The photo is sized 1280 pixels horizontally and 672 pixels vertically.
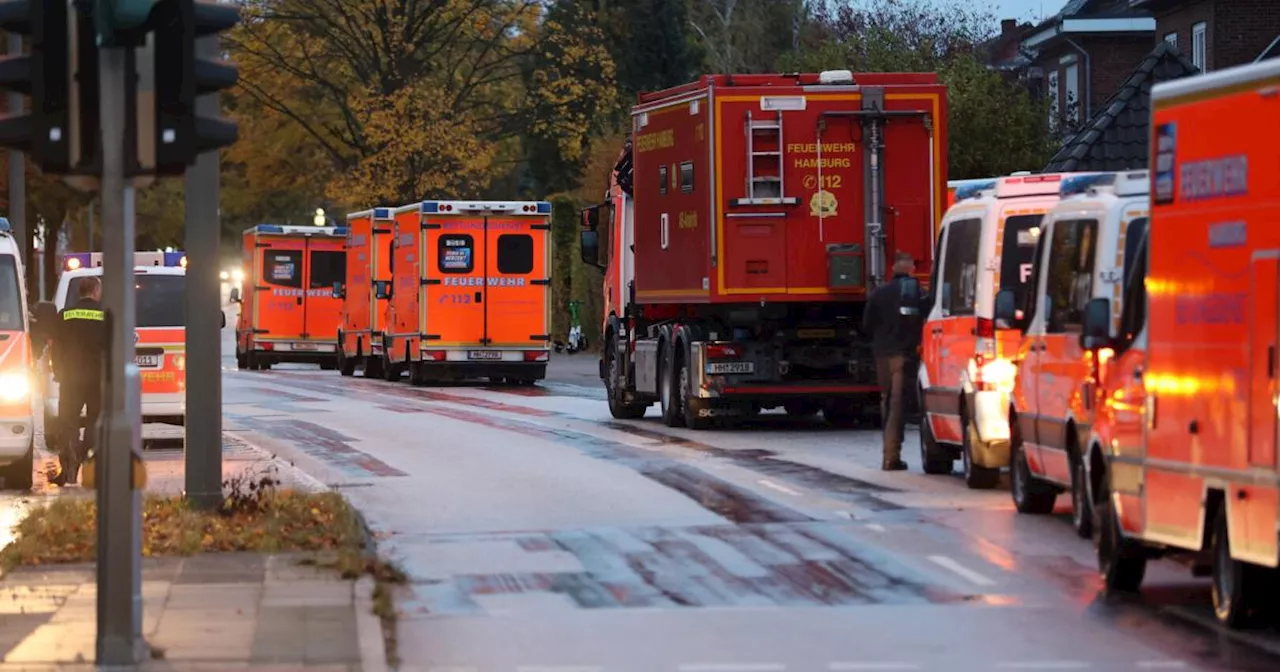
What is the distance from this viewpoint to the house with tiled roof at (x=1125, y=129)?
1446 inches

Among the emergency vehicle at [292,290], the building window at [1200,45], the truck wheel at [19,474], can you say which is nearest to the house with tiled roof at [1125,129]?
the building window at [1200,45]

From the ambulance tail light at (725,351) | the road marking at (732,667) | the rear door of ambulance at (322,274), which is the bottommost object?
the road marking at (732,667)

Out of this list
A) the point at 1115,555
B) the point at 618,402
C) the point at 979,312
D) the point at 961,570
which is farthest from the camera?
the point at 618,402

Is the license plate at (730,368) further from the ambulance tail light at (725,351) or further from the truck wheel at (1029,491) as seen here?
the truck wheel at (1029,491)

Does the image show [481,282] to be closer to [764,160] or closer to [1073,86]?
[764,160]

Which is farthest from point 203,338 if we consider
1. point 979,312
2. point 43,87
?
point 979,312

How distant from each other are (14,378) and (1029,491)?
8784 millimetres

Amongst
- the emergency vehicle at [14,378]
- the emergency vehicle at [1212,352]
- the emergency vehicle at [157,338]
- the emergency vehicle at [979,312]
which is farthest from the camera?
the emergency vehicle at [157,338]

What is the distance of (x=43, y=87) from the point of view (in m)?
10.2

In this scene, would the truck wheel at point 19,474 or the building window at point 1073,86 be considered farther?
the building window at point 1073,86

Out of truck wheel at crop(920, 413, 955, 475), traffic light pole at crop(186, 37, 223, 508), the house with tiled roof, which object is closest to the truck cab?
truck wheel at crop(920, 413, 955, 475)

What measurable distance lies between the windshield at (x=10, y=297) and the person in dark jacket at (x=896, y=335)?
7.30 meters

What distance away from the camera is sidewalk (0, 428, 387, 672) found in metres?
10.3

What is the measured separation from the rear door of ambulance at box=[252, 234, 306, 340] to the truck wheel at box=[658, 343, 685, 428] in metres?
27.3
